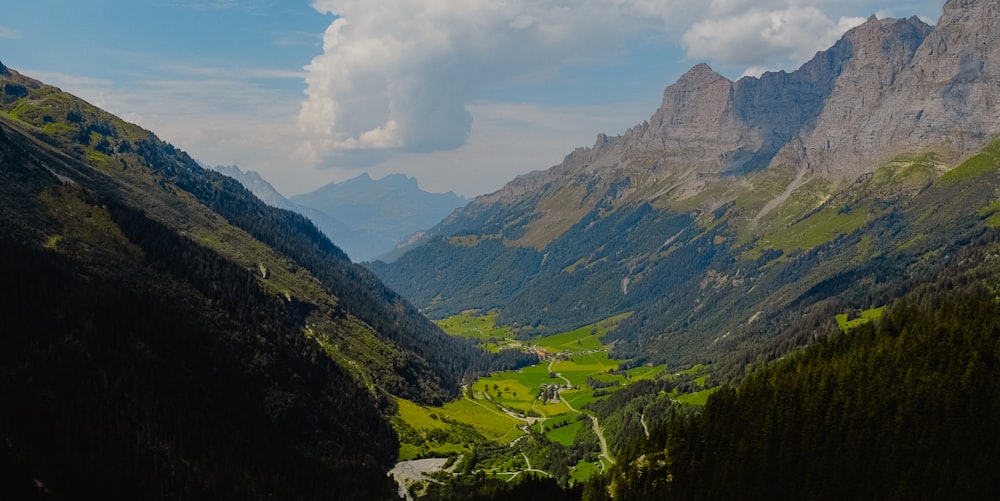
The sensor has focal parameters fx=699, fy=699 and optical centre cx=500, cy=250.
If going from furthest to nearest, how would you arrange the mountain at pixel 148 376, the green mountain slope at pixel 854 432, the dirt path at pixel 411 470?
the dirt path at pixel 411 470 → the mountain at pixel 148 376 → the green mountain slope at pixel 854 432

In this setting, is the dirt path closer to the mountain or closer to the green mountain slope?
the mountain

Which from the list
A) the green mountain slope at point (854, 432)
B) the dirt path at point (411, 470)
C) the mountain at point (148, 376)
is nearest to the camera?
the green mountain slope at point (854, 432)

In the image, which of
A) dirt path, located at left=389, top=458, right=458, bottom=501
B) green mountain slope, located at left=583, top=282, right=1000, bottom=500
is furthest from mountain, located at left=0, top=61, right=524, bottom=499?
green mountain slope, located at left=583, top=282, right=1000, bottom=500

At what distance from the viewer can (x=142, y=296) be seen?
15088 centimetres

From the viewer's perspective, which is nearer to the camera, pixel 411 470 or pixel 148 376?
pixel 148 376

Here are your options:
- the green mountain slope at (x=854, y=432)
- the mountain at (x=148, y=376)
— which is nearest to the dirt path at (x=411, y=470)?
the mountain at (x=148, y=376)

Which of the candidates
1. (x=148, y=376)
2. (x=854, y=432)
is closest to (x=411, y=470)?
(x=148, y=376)

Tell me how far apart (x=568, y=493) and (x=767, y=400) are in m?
37.7

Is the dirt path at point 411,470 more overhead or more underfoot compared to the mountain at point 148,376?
more underfoot

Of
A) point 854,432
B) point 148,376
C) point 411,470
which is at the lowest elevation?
point 411,470

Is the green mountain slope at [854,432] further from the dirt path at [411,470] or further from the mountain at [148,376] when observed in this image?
the mountain at [148,376]

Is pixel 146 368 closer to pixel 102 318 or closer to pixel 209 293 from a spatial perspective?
pixel 102 318

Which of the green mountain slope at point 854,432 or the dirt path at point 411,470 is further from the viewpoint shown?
the dirt path at point 411,470

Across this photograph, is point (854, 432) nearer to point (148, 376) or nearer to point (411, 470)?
point (411, 470)
